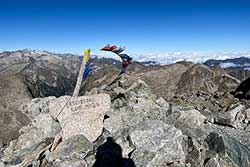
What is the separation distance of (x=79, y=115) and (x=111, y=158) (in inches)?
167

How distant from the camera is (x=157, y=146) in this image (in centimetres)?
1786

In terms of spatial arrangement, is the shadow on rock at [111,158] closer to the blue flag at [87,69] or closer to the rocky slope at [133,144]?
the rocky slope at [133,144]

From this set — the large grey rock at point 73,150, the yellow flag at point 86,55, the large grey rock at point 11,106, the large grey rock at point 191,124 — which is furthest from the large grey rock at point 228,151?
the large grey rock at point 11,106

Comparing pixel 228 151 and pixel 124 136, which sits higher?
pixel 124 136

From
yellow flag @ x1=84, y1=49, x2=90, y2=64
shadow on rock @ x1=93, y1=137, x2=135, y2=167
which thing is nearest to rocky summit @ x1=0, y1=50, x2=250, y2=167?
shadow on rock @ x1=93, y1=137, x2=135, y2=167

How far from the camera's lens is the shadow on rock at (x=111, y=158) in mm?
17869

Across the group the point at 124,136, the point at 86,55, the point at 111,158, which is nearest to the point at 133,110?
the point at 124,136

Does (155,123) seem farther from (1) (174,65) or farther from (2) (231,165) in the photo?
(1) (174,65)

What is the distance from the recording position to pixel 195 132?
21.6m

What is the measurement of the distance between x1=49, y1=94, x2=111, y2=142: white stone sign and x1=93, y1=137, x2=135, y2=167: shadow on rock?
7.89ft

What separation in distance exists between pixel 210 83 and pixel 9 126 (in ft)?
419

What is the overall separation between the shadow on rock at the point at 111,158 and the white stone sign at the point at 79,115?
2.40 metres

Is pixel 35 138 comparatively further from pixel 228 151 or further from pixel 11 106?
pixel 11 106

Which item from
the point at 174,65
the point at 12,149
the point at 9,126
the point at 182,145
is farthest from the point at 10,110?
the point at 174,65
